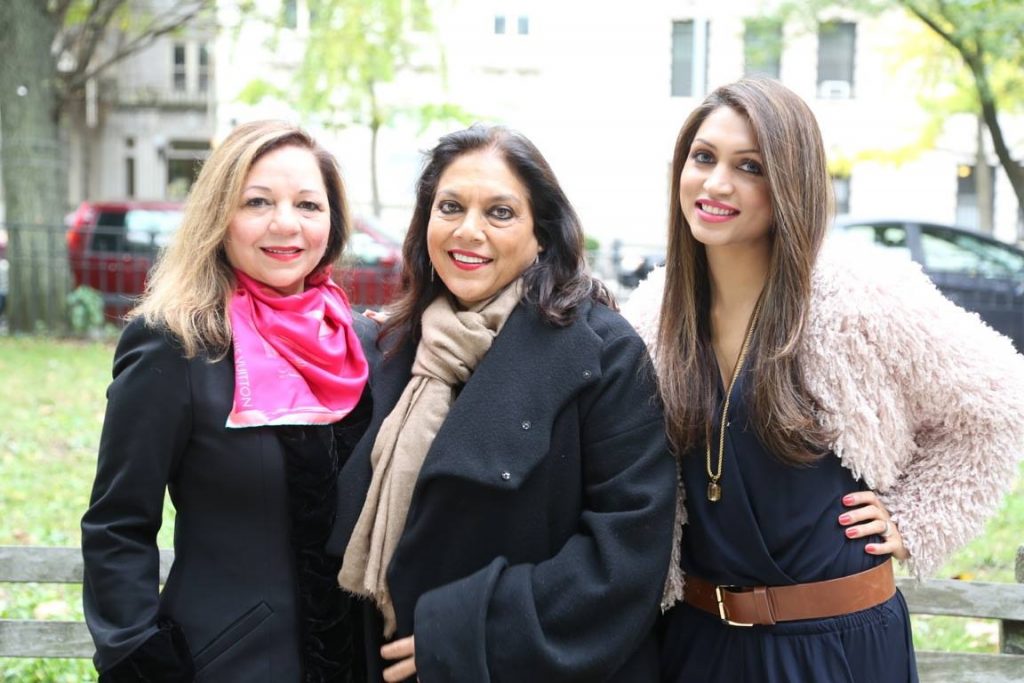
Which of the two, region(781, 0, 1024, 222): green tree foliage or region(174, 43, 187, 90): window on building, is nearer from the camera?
region(781, 0, 1024, 222): green tree foliage

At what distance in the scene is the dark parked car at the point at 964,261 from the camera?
11.2 metres

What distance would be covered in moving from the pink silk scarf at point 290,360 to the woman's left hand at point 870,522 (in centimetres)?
128

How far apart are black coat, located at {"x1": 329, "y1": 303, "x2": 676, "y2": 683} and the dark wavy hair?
0.21ft

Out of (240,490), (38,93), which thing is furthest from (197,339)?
(38,93)

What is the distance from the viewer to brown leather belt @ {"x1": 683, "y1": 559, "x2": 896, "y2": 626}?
99.8 inches

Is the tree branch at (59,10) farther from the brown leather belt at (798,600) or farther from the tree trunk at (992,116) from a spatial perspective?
the brown leather belt at (798,600)

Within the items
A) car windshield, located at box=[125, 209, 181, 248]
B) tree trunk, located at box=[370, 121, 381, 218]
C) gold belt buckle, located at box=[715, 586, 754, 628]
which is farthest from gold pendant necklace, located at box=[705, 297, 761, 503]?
tree trunk, located at box=[370, 121, 381, 218]

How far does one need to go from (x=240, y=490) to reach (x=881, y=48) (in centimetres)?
2188

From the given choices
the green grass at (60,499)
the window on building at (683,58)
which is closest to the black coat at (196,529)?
the green grass at (60,499)

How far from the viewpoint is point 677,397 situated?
8.45ft

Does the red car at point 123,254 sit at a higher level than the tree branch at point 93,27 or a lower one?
lower

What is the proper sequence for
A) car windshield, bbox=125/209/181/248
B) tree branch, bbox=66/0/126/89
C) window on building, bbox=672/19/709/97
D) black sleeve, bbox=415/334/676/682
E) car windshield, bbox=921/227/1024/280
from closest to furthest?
1. black sleeve, bbox=415/334/676/682
2. car windshield, bbox=921/227/1024/280
3. tree branch, bbox=66/0/126/89
4. car windshield, bbox=125/209/181/248
5. window on building, bbox=672/19/709/97

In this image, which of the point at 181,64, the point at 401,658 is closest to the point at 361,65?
the point at 181,64

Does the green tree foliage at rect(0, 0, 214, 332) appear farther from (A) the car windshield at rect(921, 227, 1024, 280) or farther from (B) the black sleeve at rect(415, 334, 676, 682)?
(B) the black sleeve at rect(415, 334, 676, 682)
